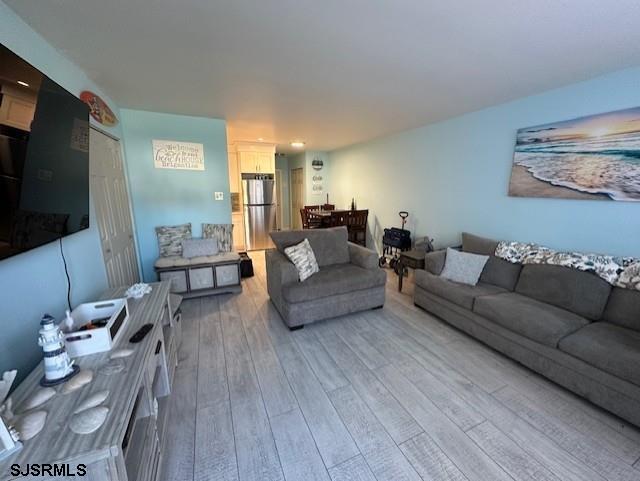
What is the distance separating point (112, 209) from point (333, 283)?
241 cm

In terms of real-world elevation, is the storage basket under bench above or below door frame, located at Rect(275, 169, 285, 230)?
below

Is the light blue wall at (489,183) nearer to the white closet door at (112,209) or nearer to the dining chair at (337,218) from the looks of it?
the dining chair at (337,218)

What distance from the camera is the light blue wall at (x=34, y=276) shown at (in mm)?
1174

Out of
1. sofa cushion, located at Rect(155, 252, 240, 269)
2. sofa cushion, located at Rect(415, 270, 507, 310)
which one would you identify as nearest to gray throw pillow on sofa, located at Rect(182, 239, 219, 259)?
sofa cushion, located at Rect(155, 252, 240, 269)

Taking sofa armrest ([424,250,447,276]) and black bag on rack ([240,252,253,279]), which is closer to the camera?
sofa armrest ([424,250,447,276])

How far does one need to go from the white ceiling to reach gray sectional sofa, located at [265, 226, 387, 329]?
161cm

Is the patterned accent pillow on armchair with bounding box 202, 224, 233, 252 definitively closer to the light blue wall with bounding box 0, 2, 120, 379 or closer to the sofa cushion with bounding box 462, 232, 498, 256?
the light blue wall with bounding box 0, 2, 120, 379

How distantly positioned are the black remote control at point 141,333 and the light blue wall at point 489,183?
3539 mm

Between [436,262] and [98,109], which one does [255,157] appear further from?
[436,262]

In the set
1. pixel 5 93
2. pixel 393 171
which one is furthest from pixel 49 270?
pixel 393 171

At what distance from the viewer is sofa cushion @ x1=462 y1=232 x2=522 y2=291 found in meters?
2.62

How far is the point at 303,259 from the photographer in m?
2.88

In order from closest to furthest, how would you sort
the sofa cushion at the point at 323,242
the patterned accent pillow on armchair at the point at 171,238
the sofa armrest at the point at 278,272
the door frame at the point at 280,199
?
the sofa armrest at the point at 278,272 < the sofa cushion at the point at 323,242 < the patterned accent pillow on armchair at the point at 171,238 < the door frame at the point at 280,199

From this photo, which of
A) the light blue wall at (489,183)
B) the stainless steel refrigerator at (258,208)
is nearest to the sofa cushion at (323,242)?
the light blue wall at (489,183)
